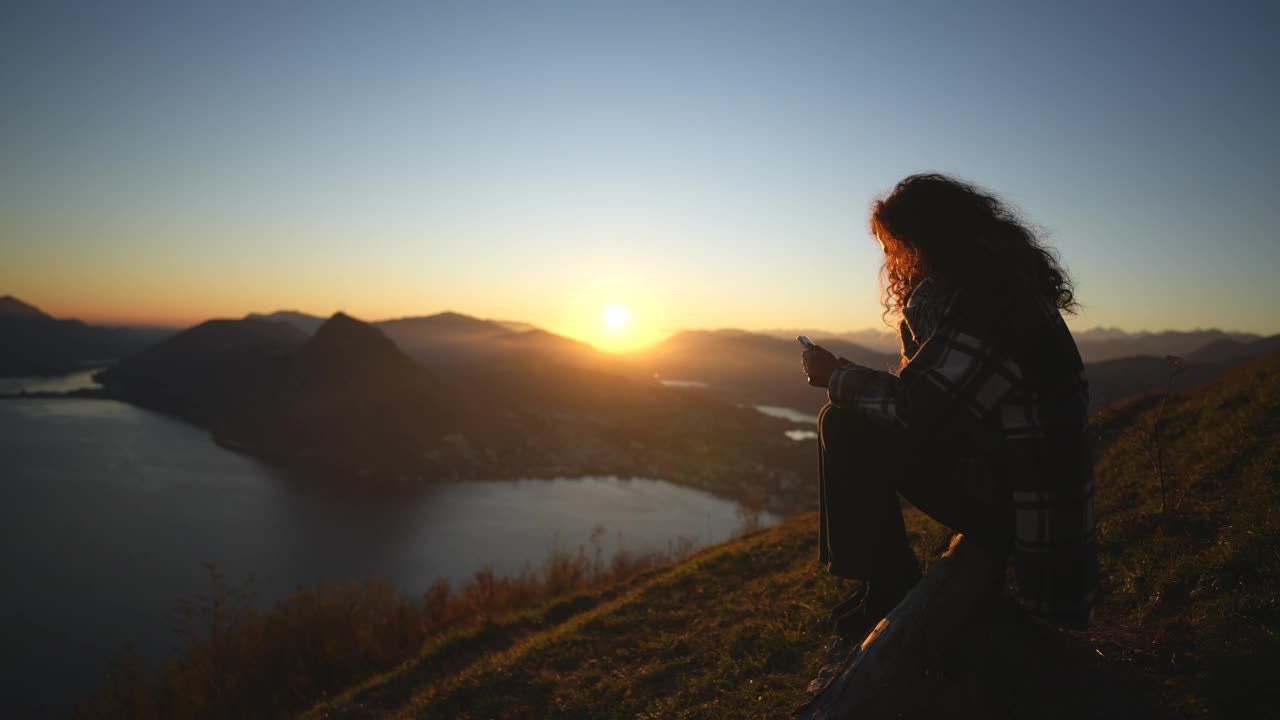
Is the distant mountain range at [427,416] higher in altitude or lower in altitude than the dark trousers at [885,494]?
lower

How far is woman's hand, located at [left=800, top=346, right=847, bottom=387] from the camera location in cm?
256

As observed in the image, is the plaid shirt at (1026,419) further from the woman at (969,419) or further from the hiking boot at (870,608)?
the hiking boot at (870,608)

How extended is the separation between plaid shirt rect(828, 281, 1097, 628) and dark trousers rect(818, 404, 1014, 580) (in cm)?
7

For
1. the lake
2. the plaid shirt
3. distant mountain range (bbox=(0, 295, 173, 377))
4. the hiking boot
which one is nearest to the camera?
the plaid shirt

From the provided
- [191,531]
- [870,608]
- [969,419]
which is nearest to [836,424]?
[969,419]

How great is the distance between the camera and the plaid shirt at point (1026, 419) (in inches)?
73.7

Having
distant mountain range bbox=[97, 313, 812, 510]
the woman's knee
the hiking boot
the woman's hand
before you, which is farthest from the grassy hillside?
distant mountain range bbox=[97, 313, 812, 510]

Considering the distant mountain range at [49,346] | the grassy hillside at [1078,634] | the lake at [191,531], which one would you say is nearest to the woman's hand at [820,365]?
the grassy hillside at [1078,634]

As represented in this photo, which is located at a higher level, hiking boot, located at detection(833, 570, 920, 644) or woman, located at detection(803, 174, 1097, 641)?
woman, located at detection(803, 174, 1097, 641)

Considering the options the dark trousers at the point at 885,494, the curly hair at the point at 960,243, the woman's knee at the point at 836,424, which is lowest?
the dark trousers at the point at 885,494

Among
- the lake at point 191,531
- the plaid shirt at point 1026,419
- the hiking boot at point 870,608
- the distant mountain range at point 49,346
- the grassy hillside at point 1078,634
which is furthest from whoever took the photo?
the distant mountain range at point 49,346

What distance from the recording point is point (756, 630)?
13.8 ft

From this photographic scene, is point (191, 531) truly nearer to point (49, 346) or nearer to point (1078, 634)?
point (1078, 634)

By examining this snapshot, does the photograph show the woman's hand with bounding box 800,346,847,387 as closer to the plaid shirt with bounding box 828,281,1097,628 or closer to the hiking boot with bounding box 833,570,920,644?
the plaid shirt with bounding box 828,281,1097,628
